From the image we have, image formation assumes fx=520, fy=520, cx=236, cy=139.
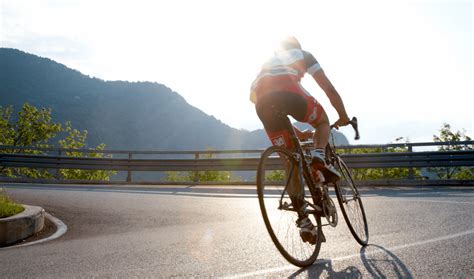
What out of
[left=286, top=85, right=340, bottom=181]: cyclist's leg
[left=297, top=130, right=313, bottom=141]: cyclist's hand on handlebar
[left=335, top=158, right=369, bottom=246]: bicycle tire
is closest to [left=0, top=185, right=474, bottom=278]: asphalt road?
[left=335, top=158, right=369, bottom=246]: bicycle tire

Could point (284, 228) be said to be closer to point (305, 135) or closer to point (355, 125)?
point (305, 135)

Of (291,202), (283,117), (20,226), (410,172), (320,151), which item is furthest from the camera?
(410,172)

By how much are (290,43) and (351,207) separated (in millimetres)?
1899

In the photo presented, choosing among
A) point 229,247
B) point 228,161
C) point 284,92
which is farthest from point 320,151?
point 228,161

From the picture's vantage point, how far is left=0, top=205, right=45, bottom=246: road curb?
637 centimetres

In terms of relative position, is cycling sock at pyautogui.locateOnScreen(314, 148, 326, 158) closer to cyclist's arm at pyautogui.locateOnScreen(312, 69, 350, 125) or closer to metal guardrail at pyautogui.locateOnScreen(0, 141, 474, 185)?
cyclist's arm at pyautogui.locateOnScreen(312, 69, 350, 125)

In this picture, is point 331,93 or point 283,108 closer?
point 283,108

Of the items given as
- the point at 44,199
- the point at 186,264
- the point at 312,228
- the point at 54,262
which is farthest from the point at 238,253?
the point at 44,199

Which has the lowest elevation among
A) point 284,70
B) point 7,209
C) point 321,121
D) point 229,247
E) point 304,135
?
point 229,247

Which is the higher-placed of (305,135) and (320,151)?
(305,135)

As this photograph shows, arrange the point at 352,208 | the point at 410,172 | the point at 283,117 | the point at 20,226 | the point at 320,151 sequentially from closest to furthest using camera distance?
the point at 283,117 → the point at 320,151 → the point at 352,208 → the point at 20,226 → the point at 410,172

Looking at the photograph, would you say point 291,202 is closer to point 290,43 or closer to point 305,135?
point 305,135

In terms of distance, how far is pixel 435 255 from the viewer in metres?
4.34

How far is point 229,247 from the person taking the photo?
5.15m
